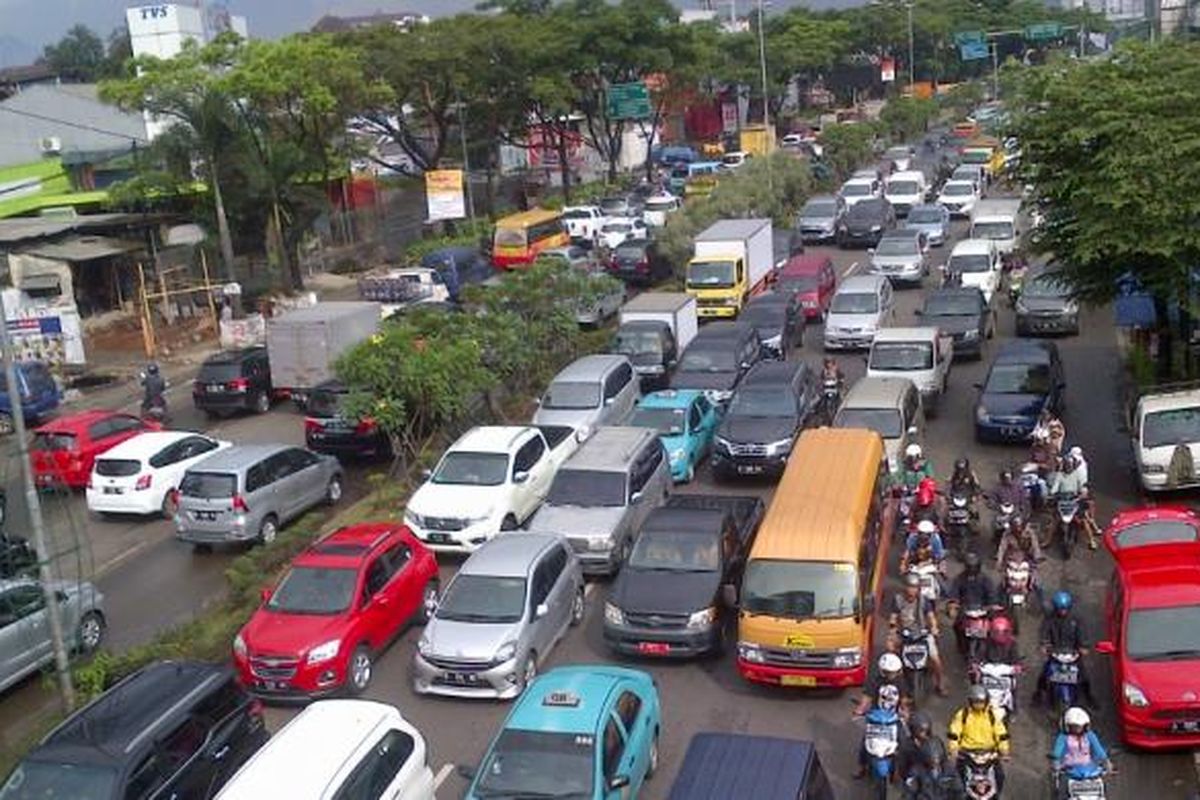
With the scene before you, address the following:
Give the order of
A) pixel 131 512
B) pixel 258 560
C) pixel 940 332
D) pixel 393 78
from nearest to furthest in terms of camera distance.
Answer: pixel 258 560
pixel 131 512
pixel 940 332
pixel 393 78

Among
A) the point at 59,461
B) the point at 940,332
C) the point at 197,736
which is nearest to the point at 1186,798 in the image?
the point at 197,736

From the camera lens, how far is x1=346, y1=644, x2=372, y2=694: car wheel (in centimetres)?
1561

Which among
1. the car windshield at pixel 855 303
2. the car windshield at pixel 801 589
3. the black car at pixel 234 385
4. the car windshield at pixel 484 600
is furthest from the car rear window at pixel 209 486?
the car windshield at pixel 855 303

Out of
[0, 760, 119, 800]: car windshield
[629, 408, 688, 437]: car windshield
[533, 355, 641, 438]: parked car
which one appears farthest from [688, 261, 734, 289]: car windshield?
[0, 760, 119, 800]: car windshield

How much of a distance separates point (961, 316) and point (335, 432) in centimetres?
1440

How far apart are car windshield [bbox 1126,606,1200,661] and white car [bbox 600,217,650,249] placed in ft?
113

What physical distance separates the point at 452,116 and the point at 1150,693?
5093 centimetres

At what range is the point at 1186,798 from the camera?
12234mm

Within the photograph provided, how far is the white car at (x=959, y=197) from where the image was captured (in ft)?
166

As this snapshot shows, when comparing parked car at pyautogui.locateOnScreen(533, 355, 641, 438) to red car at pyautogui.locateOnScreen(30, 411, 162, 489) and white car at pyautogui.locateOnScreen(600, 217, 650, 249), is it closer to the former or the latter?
red car at pyautogui.locateOnScreen(30, 411, 162, 489)

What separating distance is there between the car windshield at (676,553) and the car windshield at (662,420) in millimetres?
6472

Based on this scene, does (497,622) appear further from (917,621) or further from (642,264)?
(642,264)

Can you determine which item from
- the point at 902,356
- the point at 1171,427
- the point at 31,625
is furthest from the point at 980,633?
the point at 902,356

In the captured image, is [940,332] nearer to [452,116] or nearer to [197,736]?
[197,736]
